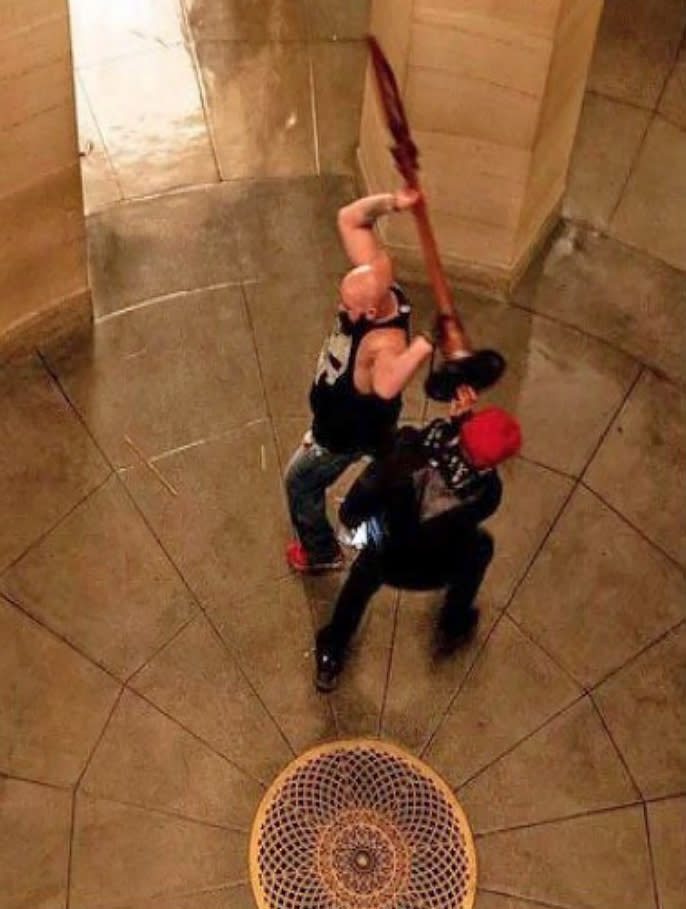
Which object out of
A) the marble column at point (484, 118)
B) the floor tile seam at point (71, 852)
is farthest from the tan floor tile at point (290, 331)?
the floor tile seam at point (71, 852)

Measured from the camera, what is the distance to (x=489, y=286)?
6781 mm

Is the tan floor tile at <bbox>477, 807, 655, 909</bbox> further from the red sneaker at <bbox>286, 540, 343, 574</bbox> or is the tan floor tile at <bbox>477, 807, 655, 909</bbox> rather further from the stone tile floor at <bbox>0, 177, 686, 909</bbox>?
the red sneaker at <bbox>286, 540, 343, 574</bbox>

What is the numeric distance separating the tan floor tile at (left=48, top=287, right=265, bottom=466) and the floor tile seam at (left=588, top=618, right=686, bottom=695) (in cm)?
205

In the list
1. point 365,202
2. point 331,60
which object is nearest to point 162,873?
point 365,202

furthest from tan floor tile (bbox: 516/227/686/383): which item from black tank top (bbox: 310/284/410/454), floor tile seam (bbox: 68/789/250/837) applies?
floor tile seam (bbox: 68/789/250/837)

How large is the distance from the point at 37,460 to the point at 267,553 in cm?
120

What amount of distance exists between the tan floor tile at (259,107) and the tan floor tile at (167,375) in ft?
3.20

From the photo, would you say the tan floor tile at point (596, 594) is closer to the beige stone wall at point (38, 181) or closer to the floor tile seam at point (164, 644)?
the floor tile seam at point (164, 644)

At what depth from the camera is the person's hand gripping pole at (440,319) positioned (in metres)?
4.23

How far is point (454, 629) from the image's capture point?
18.4 ft

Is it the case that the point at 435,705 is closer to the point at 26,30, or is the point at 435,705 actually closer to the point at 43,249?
the point at 43,249

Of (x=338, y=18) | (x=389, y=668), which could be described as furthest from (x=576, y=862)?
(x=338, y=18)

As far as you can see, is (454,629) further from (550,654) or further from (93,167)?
(93,167)

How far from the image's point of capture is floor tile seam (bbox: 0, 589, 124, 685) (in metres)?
5.51
